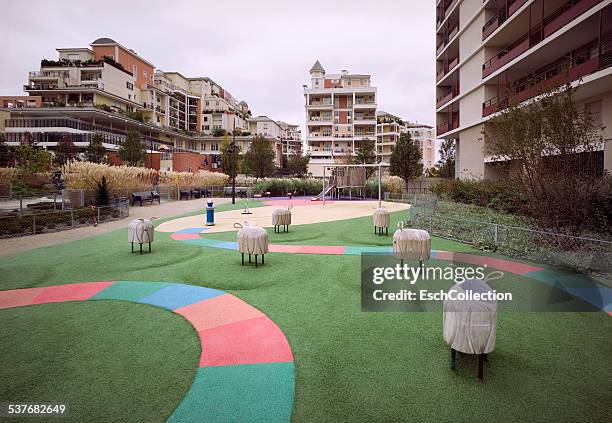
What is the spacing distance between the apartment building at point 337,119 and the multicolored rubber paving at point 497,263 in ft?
216

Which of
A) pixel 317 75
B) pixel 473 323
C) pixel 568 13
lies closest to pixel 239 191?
pixel 568 13

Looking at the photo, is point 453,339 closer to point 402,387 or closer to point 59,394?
point 402,387

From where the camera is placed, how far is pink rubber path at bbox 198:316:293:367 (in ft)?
16.5

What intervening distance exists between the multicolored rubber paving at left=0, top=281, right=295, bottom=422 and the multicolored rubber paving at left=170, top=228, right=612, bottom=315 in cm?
478

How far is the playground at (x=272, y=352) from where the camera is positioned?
3957 millimetres

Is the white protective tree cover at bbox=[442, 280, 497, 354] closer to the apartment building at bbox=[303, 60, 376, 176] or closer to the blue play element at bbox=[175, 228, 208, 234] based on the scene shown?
the blue play element at bbox=[175, 228, 208, 234]

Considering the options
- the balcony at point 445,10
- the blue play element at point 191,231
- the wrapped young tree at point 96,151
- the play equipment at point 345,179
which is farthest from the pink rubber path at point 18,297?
the wrapped young tree at point 96,151

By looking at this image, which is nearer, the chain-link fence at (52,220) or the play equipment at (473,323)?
the play equipment at (473,323)

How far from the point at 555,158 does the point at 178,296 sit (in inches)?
492

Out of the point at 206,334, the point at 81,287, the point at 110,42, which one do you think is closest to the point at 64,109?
the point at 110,42

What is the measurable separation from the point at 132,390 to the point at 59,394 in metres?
0.81

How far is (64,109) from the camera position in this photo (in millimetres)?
64625

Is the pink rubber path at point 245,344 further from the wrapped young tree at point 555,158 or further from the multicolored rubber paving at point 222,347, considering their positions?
the wrapped young tree at point 555,158

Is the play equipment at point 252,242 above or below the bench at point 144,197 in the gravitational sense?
below
